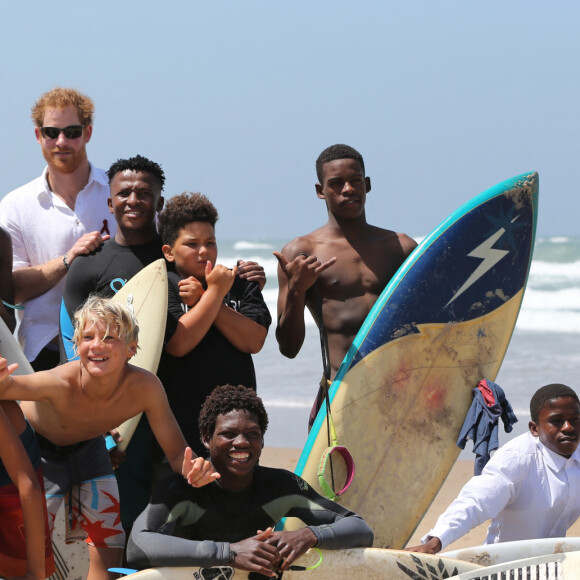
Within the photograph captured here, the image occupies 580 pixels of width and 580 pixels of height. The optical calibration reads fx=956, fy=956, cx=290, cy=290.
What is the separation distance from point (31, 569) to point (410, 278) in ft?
7.13

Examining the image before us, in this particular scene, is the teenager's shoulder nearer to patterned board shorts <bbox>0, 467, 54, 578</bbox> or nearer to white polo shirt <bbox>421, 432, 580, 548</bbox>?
white polo shirt <bbox>421, 432, 580, 548</bbox>

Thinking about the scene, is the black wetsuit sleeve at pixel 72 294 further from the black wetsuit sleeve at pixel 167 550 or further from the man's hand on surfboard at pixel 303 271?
the black wetsuit sleeve at pixel 167 550

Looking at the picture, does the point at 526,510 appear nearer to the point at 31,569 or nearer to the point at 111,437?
the point at 111,437

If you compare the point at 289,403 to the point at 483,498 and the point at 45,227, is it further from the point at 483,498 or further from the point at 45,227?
the point at 483,498

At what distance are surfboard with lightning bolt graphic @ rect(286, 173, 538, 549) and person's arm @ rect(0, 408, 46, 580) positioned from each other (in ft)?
4.93

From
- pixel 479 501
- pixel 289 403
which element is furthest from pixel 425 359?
pixel 289 403

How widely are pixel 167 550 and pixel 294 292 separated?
1440mm

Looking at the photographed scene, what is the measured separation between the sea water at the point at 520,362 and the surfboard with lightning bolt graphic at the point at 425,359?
2776mm

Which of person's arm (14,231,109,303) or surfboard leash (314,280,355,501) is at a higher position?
Answer: person's arm (14,231,109,303)

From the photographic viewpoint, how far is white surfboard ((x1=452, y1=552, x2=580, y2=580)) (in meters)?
2.64

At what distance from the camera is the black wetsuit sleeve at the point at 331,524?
2723 millimetres

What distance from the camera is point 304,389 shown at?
941 centimetres

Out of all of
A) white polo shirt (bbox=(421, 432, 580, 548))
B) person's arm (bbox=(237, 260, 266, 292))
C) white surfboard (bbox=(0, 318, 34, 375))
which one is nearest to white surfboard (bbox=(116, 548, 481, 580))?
white polo shirt (bbox=(421, 432, 580, 548))

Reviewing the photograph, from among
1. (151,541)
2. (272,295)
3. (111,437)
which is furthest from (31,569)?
(272,295)
